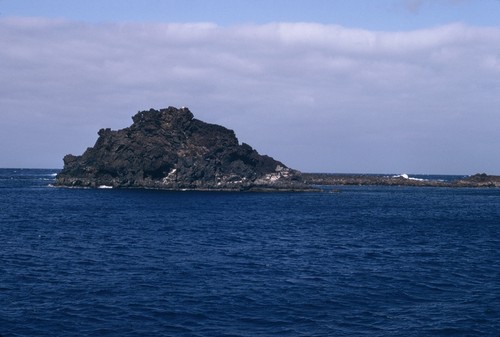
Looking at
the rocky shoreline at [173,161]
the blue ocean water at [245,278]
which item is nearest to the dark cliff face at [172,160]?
the rocky shoreline at [173,161]

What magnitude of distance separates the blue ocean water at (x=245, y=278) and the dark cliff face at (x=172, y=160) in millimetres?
74556

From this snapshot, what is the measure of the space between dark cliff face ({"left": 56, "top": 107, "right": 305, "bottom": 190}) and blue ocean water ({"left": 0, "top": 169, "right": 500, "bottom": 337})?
245ft

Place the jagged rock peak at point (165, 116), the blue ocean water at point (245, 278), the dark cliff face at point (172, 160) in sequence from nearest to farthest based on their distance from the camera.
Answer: the blue ocean water at point (245, 278)
the dark cliff face at point (172, 160)
the jagged rock peak at point (165, 116)

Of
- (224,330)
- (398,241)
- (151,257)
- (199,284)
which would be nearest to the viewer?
(224,330)

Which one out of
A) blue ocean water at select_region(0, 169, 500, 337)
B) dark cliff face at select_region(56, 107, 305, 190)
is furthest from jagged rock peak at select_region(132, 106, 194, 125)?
blue ocean water at select_region(0, 169, 500, 337)

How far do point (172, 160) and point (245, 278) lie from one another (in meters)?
113

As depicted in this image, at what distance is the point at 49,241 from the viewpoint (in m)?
55.1

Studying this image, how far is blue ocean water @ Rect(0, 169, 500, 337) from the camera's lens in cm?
2848

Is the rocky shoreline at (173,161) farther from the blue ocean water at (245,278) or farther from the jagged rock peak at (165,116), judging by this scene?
the blue ocean water at (245,278)

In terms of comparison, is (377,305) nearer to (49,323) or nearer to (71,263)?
(49,323)

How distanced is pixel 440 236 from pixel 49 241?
3947cm

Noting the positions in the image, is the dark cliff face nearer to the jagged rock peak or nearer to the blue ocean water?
the jagged rock peak

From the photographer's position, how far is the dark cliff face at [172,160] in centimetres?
15112

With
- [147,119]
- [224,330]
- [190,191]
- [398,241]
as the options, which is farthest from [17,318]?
[147,119]
